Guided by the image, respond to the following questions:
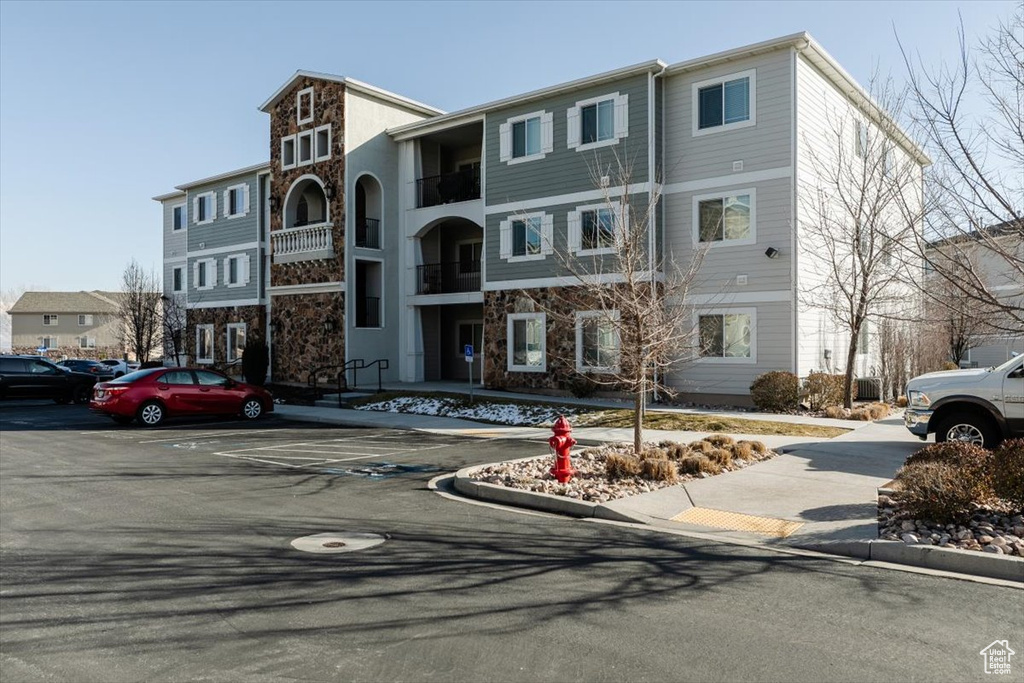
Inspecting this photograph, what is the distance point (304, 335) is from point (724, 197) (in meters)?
16.5

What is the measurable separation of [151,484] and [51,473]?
2.30m

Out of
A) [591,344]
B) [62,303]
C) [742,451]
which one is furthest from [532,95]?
[62,303]

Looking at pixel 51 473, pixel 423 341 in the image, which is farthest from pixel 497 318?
pixel 51 473

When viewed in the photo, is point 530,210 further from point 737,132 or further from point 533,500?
point 533,500

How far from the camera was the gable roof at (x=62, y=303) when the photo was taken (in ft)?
239

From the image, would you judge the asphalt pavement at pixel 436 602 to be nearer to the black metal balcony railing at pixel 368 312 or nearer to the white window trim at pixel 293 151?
the black metal balcony railing at pixel 368 312

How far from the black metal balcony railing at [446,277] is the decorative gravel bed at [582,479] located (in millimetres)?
16900

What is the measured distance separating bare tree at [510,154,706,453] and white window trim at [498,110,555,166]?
80.4 inches

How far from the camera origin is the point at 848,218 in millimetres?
21422

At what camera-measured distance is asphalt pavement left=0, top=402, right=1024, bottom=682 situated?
4.58 meters

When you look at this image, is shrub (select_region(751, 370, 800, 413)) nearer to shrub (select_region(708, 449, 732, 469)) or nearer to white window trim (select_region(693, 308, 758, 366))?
white window trim (select_region(693, 308, 758, 366))

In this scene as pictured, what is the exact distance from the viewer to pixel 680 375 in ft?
70.2

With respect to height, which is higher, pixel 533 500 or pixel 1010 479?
pixel 1010 479

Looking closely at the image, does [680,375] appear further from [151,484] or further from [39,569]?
[39,569]
